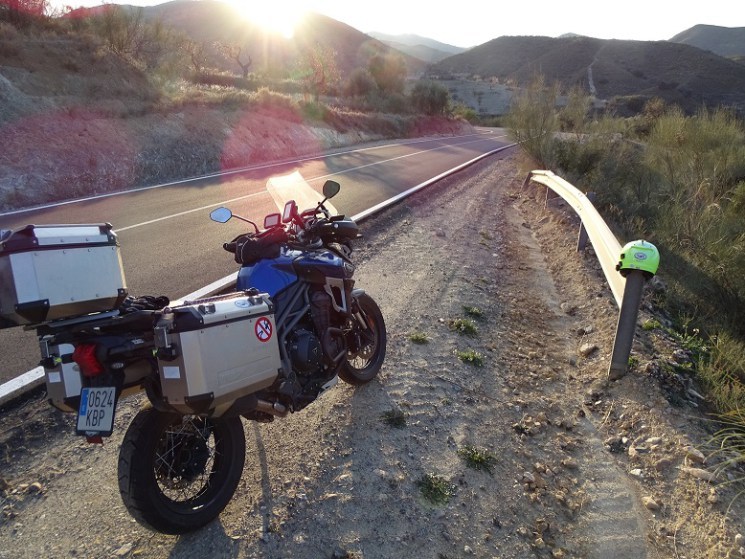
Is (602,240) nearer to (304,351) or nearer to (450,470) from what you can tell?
(450,470)

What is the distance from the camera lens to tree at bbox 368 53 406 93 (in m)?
46.7

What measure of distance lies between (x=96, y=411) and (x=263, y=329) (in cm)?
83

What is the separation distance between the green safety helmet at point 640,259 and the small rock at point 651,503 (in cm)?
160

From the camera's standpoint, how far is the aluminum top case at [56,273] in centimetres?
212

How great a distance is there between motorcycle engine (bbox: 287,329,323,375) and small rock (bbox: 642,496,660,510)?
2.22 meters

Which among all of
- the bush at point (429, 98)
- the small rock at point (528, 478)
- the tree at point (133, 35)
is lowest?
the small rock at point (528, 478)

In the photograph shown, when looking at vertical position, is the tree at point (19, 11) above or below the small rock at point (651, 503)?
above

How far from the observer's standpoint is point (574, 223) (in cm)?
927

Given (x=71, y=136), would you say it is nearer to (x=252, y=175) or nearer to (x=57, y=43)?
(x=252, y=175)

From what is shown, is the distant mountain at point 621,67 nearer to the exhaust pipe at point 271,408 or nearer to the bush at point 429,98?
the bush at point 429,98

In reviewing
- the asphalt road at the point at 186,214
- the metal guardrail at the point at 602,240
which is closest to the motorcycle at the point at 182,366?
the asphalt road at the point at 186,214

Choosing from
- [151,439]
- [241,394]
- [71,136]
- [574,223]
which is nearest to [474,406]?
[241,394]

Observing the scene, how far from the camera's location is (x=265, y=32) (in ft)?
307

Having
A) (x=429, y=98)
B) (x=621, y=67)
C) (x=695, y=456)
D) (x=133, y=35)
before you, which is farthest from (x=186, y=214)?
(x=621, y=67)
